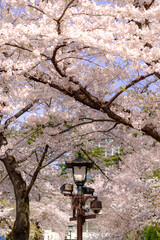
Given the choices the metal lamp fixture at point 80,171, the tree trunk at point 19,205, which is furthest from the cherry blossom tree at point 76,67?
the metal lamp fixture at point 80,171

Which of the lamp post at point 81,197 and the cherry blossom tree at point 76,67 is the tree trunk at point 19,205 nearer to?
the cherry blossom tree at point 76,67

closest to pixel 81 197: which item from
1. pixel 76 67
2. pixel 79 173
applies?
pixel 79 173

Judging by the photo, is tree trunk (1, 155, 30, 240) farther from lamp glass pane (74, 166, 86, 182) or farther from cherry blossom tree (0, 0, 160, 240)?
lamp glass pane (74, 166, 86, 182)

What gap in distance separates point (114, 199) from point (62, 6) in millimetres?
11753

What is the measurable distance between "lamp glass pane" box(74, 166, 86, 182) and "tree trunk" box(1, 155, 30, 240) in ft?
11.5

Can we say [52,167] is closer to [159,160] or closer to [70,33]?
[159,160]

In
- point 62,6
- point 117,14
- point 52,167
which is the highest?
point 52,167

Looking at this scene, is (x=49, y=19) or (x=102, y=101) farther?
(x=102, y=101)

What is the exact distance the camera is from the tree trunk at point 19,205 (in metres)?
9.57

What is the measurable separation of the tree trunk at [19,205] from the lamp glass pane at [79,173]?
138 inches

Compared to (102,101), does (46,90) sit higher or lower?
higher

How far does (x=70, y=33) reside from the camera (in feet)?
18.3

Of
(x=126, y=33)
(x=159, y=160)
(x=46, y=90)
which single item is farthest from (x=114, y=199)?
(x=126, y=33)

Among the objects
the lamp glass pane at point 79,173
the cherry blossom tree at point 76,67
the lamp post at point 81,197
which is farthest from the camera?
the lamp glass pane at point 79,173
